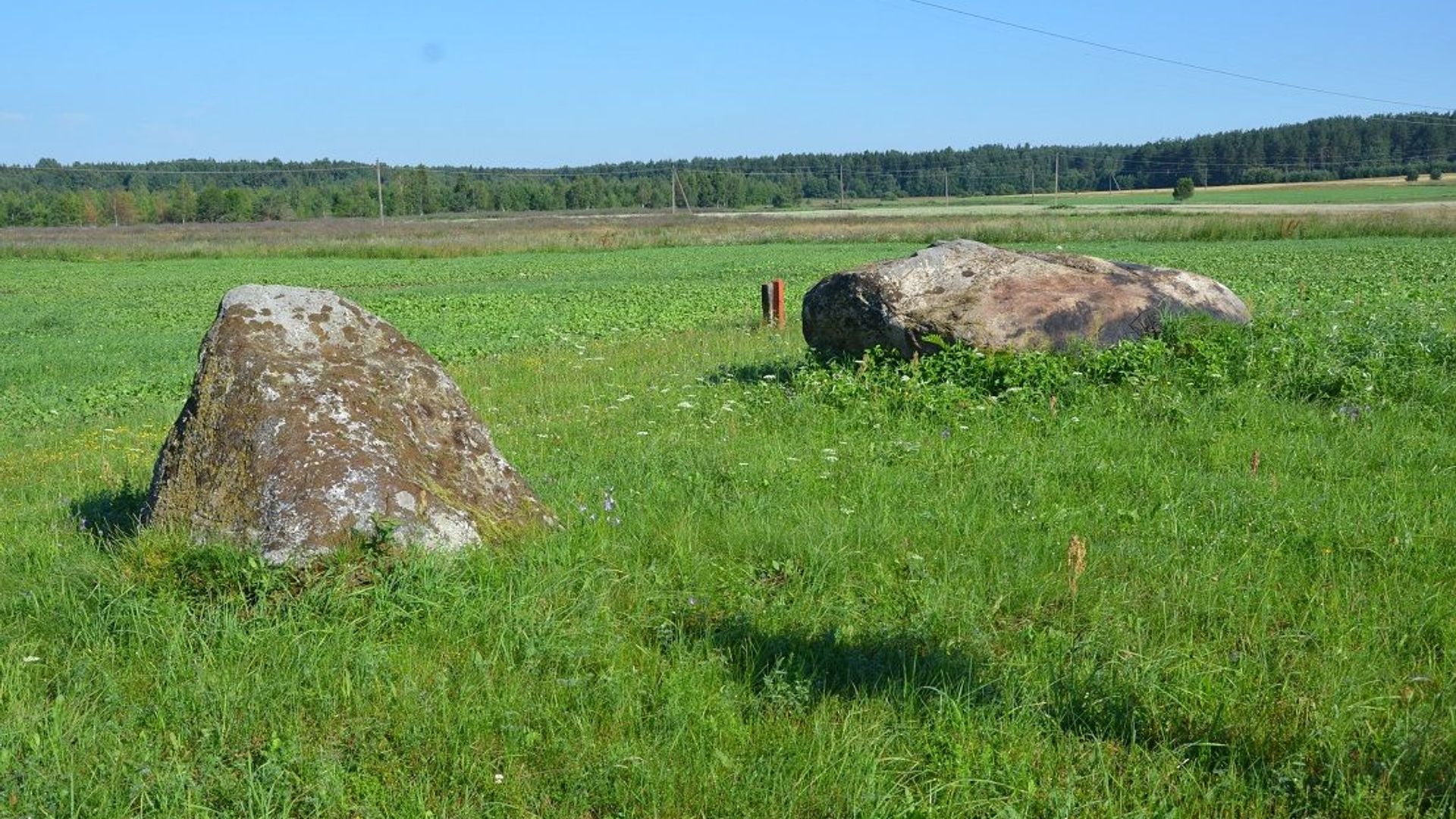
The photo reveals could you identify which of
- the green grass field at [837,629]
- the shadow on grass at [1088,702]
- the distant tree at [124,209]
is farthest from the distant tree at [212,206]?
the shadow on grass at [1088,702]

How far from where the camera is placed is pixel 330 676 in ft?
13.0

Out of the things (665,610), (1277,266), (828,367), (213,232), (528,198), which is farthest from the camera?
(528,198)

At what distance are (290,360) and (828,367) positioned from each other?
533cm

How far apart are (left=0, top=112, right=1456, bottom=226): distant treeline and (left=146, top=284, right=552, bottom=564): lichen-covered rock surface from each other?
344 ft

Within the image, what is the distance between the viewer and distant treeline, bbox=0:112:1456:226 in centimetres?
12294

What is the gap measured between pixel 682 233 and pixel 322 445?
60.2 meters

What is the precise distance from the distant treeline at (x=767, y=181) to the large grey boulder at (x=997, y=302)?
331ft

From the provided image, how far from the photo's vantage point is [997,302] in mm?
9477

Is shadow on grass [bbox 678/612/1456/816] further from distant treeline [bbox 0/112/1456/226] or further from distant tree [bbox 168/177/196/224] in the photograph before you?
distant tree [bbox 168/177/196/224]

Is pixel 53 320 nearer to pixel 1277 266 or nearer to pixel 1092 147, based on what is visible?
pixel 1277 266

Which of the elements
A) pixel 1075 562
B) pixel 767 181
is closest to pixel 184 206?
pixel 767 181

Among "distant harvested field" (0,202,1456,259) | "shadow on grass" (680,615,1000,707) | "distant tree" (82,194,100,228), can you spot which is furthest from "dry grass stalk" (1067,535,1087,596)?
"distant tree" (82,194,100,228)

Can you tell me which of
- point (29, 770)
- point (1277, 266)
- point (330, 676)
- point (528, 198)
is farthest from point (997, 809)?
point (528, 198)

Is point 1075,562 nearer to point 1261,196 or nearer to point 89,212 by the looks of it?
point 1261,196
